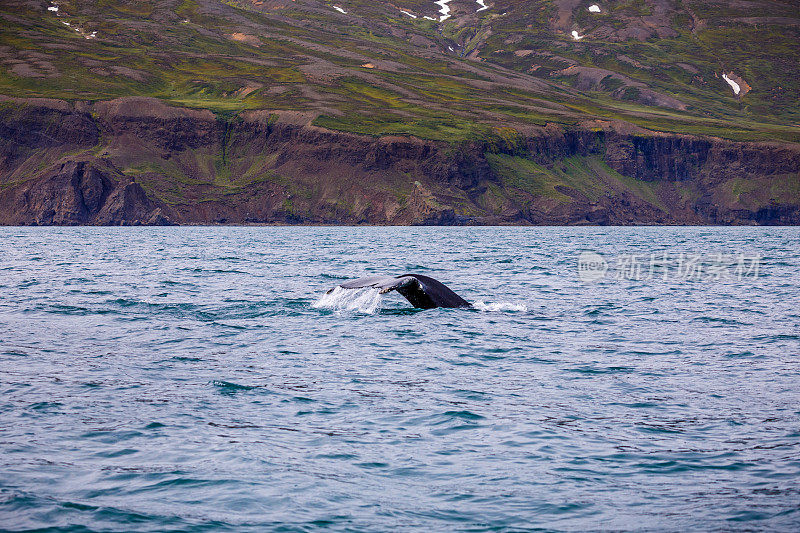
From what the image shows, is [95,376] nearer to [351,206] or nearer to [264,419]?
[264,419]

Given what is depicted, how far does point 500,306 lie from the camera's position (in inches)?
1099

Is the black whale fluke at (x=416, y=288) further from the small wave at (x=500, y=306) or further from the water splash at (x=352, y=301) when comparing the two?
the water splash at (x=352, y=301)

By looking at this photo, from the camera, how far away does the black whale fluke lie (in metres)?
21.2

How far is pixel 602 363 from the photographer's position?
674 inches

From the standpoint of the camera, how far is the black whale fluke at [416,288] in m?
21.2

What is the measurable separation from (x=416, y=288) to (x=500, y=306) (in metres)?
5.81

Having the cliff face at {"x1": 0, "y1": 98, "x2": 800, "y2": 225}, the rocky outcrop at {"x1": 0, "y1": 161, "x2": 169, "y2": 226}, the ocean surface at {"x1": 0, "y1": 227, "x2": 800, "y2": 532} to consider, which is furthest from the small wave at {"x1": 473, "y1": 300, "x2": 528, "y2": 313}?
the rocky outcrop at {"x1": 0, "y1": 161, "x2": 169, "y2": 226}

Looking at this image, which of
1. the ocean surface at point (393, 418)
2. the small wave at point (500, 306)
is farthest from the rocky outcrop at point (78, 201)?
the small wave at point (500, 306)

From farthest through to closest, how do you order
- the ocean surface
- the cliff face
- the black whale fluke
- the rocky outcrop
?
the cliff face < the rocky outcrop < the black whale fluke < the ocean surface

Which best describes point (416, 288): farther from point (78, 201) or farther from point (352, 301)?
point (78, 201)

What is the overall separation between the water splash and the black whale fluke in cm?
138

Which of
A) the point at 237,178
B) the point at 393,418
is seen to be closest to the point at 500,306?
the point at 393,418

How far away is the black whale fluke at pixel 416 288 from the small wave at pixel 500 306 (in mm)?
736

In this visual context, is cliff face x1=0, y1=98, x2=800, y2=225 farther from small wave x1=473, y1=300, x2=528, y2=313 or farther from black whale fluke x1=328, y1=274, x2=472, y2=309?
black whale fluke x1=328, y1=274, x2=472, y2=309
